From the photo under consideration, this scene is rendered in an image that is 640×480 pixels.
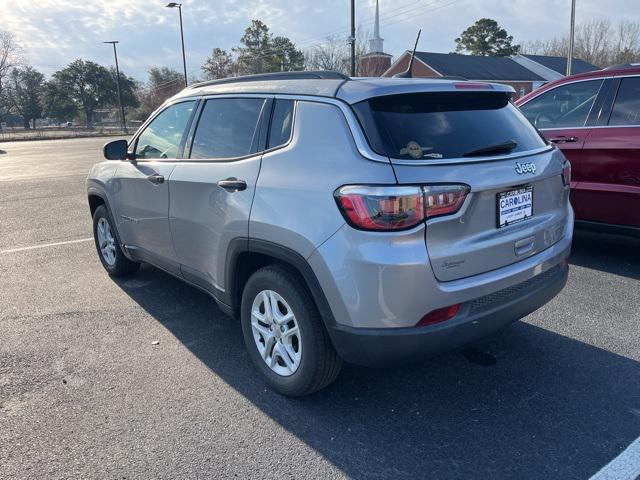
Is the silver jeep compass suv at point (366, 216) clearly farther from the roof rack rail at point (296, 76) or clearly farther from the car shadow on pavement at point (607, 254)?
the car shadow on pavement at point (607, 254)

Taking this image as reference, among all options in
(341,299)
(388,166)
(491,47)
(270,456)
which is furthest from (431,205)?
(491,47)

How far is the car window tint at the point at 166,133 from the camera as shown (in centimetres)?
397

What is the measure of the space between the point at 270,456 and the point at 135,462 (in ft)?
2.17

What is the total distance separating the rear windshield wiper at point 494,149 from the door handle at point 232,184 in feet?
4.15

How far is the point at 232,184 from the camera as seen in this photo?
126 inches

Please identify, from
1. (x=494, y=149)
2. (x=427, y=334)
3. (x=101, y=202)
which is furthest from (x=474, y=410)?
(x=101, y=202)

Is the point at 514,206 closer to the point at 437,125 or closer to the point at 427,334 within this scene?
the point at 437,125

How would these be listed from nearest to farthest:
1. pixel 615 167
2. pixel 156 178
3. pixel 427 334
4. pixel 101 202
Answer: pixel 427 334 → pixel 156 178 → pixel 615 167 → pixel 101 202

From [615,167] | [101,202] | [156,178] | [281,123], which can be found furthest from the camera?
[101,202]

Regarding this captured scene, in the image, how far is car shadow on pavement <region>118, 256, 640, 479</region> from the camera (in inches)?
99.8

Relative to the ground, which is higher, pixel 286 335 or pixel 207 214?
pixel 207 214

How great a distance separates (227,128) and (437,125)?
4.62 ft

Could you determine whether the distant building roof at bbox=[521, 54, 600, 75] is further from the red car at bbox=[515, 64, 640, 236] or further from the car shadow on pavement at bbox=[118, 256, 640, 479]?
the car shadow on pavement at bbox=[118, 256, 640, 479]

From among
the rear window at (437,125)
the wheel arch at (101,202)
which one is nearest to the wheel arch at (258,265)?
the rear window at (437,125)
